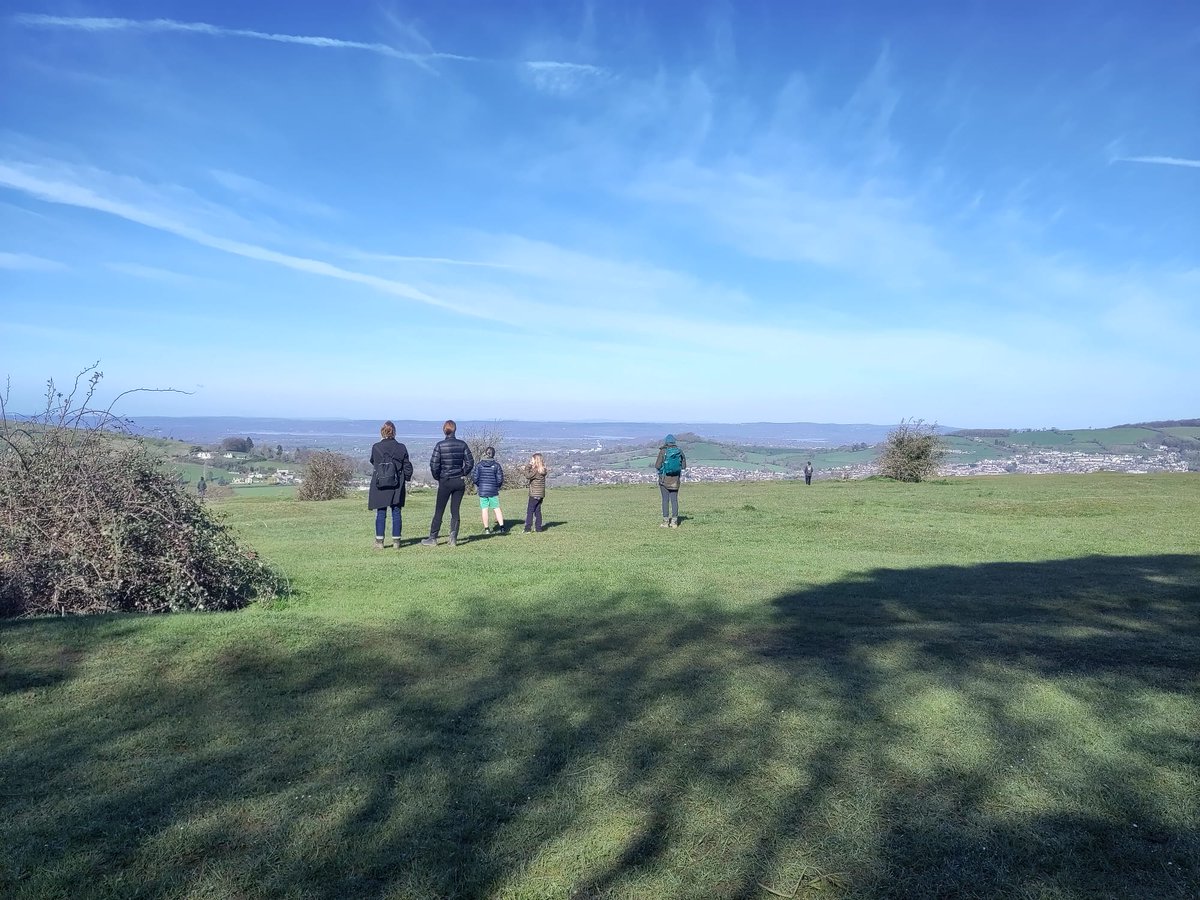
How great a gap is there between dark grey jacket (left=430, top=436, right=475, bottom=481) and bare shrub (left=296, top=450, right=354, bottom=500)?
19424 mm

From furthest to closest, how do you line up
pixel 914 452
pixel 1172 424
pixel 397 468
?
pixel 1172 424 → pixel 914 452 → pixel 397 468

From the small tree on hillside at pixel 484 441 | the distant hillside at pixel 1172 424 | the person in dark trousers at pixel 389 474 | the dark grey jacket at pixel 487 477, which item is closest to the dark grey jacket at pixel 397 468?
the person in dark trousers at pixel 389 474

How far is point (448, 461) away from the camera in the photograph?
14008mm

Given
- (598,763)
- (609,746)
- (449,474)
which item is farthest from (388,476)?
(598,763)

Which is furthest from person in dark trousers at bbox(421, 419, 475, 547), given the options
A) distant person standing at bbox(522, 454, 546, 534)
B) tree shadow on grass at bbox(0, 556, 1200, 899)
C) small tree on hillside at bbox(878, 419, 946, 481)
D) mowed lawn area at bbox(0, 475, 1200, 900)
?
small tree on hillside at bbox(878, 419, 946, 481)

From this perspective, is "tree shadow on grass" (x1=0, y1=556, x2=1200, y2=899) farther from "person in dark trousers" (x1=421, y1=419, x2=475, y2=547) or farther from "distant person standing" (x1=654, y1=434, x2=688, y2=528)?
"distant person standing" (x1=654, y1=434, x2=688, y2=528)

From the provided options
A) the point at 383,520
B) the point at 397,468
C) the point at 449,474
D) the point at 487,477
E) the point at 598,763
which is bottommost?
the point at 598,763

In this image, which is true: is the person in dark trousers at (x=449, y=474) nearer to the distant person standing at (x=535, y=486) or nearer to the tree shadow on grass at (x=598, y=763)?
the distant person standing at (x=535, y=486)

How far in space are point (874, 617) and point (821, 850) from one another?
17.1 feet

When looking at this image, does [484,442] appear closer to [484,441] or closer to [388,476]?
[484,441]

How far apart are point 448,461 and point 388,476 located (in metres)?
1.12

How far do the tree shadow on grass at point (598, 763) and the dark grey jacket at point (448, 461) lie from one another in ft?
21.1

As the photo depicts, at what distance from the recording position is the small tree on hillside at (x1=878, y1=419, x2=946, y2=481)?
38.1m

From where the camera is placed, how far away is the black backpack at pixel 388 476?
43.7ft
